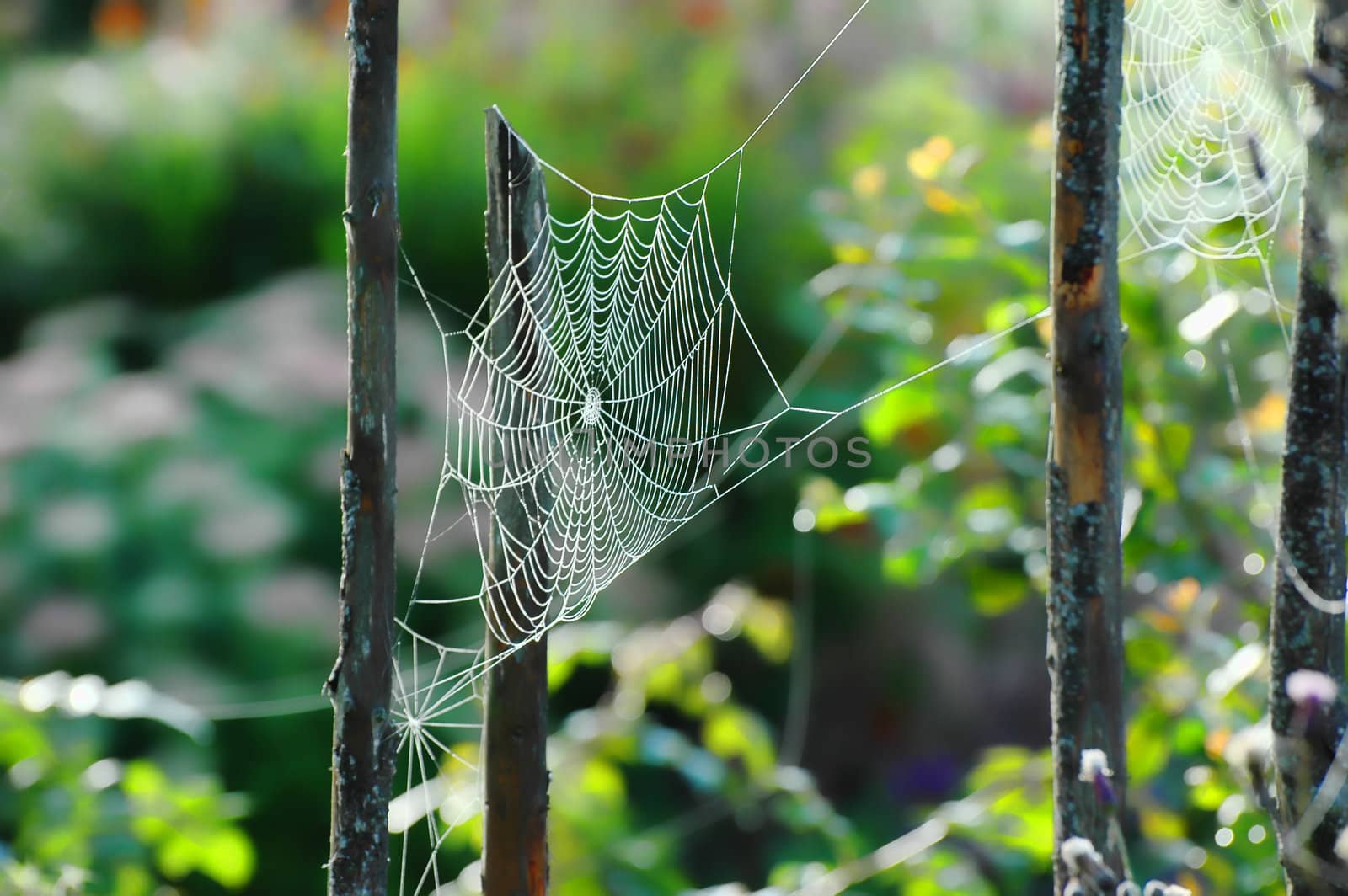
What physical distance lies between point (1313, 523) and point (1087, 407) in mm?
168

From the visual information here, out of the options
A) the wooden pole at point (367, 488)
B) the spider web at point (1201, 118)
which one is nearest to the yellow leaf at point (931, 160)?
the spider web at point (1201, 118)

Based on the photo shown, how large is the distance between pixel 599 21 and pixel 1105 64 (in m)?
3.59

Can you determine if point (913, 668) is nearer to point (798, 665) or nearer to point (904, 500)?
point (798, 665)

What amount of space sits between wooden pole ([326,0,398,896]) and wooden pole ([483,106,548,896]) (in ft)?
0.39

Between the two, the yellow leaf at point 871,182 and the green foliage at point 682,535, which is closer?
the green foliage at point 682,535

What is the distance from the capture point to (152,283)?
10.9 ft

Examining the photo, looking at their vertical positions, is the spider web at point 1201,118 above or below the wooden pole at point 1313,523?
above

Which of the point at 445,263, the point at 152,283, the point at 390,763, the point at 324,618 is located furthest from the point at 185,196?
the point at 390,763

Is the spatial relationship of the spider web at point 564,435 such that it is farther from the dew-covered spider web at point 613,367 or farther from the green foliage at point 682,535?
the green foliage at point 682,535

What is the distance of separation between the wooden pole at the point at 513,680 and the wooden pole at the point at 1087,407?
1.27 ft

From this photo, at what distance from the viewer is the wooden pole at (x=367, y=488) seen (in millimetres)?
779

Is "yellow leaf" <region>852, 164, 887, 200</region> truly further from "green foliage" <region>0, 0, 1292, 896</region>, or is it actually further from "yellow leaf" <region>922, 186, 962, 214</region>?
"yellow leaf" <region>922, 186, 962, 214</region>

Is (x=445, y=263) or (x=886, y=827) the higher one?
A: (x=445, y=263)

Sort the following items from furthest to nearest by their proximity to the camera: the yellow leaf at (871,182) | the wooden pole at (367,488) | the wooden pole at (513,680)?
the yellow leaf at (871,182)
the wooden pole at (513,680)
the wooden pole at (367,488)
